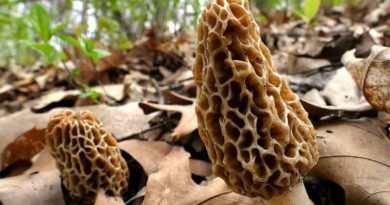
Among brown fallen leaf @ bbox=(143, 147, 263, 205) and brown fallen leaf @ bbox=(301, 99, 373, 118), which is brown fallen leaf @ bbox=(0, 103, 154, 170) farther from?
brown fallen leaf @ bbox=(301, 99, 373, 118)

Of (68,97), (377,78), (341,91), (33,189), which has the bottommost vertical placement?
(33,189)

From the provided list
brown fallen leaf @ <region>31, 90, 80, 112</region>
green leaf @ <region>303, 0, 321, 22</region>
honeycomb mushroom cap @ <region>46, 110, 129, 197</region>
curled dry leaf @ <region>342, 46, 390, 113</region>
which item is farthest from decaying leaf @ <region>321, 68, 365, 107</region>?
brown fallen leaf @ <region>31, 90, 80, 112</region>

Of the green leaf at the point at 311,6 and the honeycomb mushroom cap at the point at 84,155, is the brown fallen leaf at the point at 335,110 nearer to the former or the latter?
the honeycomb mushroom cap at the point at 84,155

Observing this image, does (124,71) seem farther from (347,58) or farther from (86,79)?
(347,58)

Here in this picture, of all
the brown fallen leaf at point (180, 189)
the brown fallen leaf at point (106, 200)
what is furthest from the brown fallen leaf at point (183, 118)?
the brown fallen leaf at point (106, 200)

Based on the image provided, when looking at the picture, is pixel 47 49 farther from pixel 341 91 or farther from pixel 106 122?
pixel 341 91

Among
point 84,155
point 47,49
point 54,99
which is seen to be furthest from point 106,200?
point 54,99
